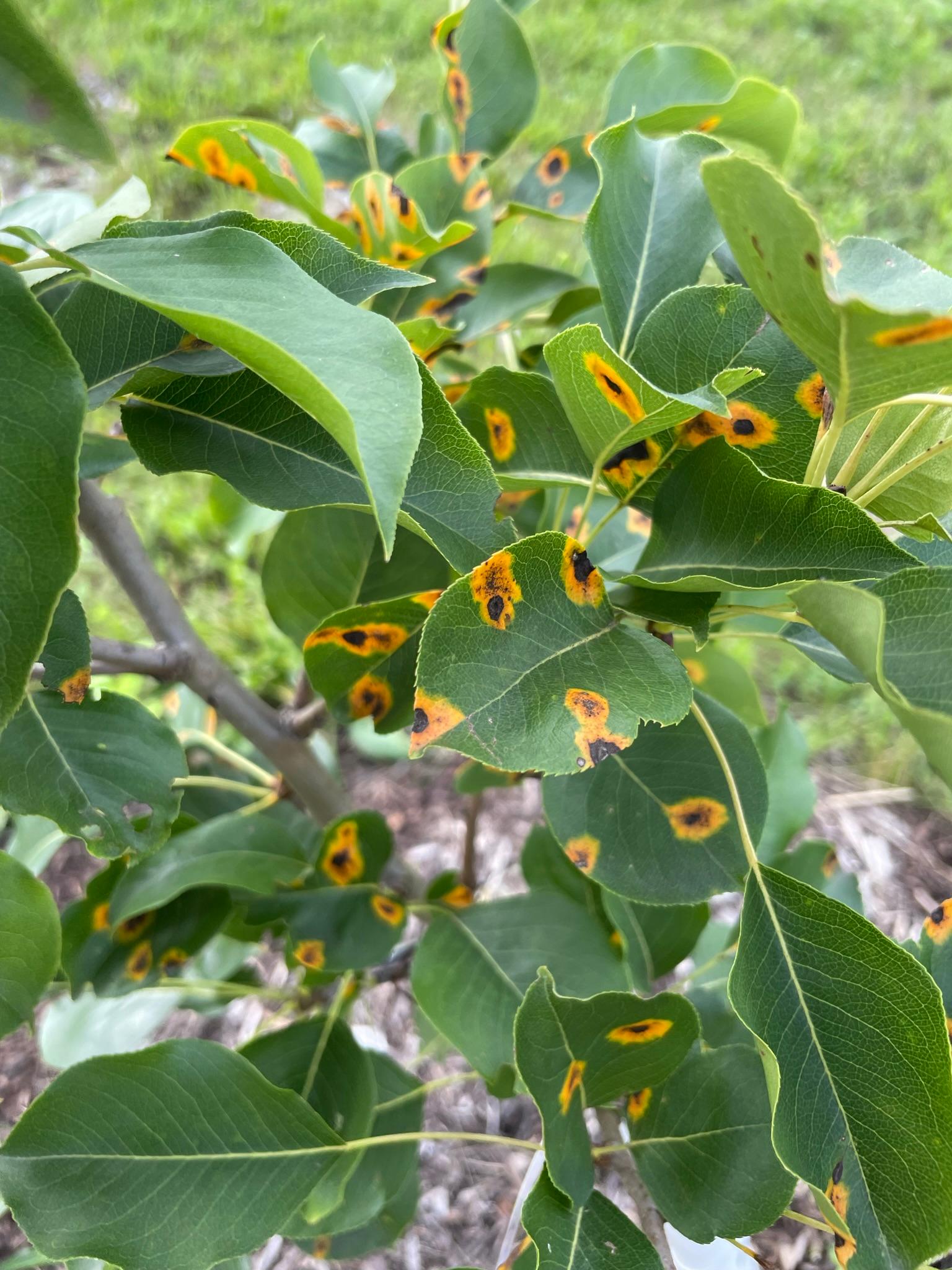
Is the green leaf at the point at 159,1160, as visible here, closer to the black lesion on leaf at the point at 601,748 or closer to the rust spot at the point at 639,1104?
the rust spot at the point at 639,1104

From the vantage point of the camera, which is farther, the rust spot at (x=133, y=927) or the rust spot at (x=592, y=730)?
the rust spot at (x=133, y=927)

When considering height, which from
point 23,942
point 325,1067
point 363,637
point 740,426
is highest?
point 740,426

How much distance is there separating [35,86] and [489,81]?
18.5 inches

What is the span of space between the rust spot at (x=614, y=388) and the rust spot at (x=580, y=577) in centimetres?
7

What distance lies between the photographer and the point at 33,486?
0.34 m

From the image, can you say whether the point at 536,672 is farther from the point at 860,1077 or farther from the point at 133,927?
the point at 133,927

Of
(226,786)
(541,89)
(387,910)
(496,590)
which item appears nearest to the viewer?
Answer: (496,590)

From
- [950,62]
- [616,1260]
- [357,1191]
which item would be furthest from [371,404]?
[950,62]

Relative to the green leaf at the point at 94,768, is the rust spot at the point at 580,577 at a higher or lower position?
higher

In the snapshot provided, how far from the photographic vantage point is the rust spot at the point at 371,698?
2.07 ft

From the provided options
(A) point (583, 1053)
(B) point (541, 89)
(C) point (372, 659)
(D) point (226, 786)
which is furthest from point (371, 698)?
(B) point (541, 89)

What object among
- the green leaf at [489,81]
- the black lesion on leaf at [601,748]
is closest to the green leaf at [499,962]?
the black lesion on leaf at [601,748]

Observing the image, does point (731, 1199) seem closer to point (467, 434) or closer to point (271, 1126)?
point (271, 1126)

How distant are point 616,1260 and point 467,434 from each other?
488 millimetres
